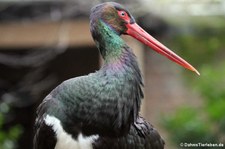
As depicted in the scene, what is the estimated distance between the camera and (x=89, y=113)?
3.33 metres

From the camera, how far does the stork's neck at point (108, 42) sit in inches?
136

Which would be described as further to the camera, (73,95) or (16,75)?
(16,75)

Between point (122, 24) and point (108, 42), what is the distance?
5.8 inches

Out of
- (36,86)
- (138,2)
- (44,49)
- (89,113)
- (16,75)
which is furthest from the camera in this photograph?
(16,75)

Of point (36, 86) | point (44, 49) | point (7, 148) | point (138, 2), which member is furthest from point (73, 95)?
point (36, 86)

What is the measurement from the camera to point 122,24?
3557mm

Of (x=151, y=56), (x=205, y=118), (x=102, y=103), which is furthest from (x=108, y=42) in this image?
(x=151, y=56)

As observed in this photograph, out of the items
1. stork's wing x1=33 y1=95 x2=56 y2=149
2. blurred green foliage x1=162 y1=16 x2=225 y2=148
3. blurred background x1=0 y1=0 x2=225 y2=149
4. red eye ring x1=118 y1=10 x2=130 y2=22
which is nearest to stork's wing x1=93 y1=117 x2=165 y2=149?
stork's wing x1=33 y1=95 x2=56 y2=149

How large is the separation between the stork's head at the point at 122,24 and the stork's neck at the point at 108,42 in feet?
0.07

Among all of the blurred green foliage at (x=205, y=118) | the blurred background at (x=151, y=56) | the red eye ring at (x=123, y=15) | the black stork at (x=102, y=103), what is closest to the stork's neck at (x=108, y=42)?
the black stork at (x=102, y=103)

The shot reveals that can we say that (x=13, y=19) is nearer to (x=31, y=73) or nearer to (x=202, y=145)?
(x=31, y=73)

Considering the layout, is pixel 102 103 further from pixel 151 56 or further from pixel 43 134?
pixel 151 56

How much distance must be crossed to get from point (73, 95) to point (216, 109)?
11.3ft

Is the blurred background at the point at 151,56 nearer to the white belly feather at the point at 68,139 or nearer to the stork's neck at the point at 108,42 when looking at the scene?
the stork's neck at the point at 108,42
